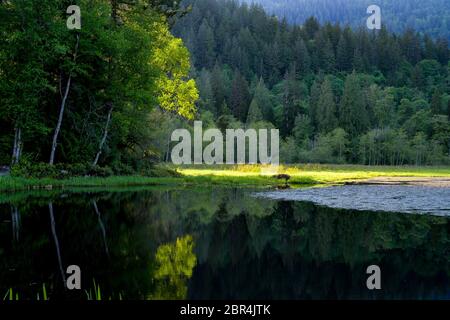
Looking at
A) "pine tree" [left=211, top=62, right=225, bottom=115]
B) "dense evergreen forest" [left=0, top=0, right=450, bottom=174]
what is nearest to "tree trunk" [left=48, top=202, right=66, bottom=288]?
"dense evergreen forest" [left=0, top=0, right=450, bottom=174]

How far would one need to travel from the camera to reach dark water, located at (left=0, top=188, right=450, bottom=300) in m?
7.89

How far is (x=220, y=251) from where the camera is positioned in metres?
10.8

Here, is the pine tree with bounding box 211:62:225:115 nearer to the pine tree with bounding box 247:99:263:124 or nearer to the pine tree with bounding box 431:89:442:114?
the pine tree with bounding box 247:99:263:124

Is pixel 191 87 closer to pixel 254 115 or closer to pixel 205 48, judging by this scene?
pixel 254 115

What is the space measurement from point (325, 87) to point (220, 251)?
10942 cm

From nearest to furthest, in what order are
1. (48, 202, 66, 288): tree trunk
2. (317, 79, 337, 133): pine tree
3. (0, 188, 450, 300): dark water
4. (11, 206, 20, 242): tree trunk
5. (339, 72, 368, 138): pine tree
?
(0, 188, 450, 300): dark water < (48, 202, 66, 288): tree trunk < (11, 206, 20, 242): tree trunk < (339, 72, 368, 138): pine tree < (317, 79, 337, 133): pine tree

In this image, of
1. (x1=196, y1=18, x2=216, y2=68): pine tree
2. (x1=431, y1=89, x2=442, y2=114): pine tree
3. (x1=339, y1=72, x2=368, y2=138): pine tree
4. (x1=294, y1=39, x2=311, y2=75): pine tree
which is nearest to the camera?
(x1=339, y1=72, x2=368, y2=138): pine tree

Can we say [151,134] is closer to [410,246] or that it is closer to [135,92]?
[135,92]

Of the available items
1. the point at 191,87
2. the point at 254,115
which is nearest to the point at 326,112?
the point at 254,115

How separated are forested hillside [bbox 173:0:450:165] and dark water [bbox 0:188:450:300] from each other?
72.9m

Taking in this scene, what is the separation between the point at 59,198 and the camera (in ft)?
68.7

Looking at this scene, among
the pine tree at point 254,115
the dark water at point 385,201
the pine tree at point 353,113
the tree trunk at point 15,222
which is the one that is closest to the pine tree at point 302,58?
the pine tree at point 254,115

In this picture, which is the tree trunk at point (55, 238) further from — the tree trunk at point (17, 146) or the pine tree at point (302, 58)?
the pine tree at point (302, 58)

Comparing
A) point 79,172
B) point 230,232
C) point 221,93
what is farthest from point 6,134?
point 221,93
